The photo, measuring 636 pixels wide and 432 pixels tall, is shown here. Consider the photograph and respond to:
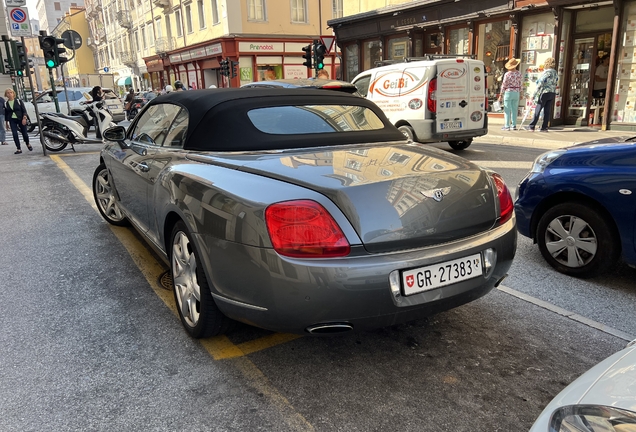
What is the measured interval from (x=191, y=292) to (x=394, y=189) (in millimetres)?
1405

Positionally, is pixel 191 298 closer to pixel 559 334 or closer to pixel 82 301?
pixel 82 301

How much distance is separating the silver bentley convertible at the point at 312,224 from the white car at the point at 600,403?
3.13 feet

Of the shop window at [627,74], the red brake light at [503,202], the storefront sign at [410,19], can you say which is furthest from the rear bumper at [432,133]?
the storefront sign at [410,19]

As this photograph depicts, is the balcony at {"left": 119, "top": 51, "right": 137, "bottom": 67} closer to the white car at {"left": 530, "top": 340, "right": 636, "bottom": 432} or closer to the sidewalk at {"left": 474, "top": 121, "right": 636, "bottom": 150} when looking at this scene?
the sidewalk at {"left": 474, "top": 121, "right": 636, "bottom": 150}

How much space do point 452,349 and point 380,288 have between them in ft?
2.91

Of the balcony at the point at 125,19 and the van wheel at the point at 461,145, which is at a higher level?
the balcony at the point at 125,19

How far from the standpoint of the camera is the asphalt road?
7.66ft

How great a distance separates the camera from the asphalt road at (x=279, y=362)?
7.66ft

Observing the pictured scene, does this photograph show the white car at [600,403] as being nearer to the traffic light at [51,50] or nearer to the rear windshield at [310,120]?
the rear windshield at [310,120]

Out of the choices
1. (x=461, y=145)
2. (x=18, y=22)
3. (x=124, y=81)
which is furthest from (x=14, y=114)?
(x=124, y=81)

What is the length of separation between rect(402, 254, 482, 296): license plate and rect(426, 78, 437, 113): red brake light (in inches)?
304

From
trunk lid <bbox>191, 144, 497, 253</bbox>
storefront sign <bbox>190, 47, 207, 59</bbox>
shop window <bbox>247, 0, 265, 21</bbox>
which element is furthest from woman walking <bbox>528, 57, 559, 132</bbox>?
storefront sign <bbox>190, 47, 207, 59</bbox>

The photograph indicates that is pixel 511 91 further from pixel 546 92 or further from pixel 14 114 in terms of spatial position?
pixel 14 114

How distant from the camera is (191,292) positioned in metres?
3.00
